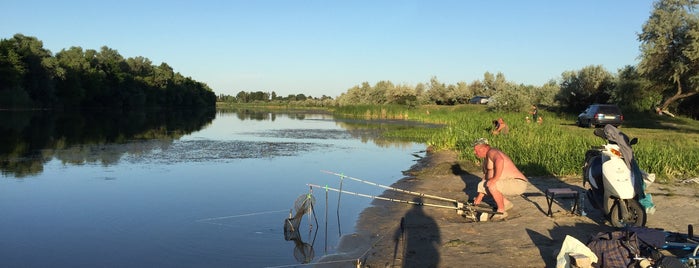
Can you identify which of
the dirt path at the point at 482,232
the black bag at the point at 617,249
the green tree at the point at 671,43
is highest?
the green tree at the point at 671,43

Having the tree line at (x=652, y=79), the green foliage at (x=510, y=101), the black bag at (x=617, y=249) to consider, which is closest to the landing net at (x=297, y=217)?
the black bag at (x=617, y=249)

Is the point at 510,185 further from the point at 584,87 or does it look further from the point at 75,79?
the point at 75,79

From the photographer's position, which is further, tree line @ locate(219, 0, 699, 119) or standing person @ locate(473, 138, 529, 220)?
tree line @ locate(219, 0, 699, 119)

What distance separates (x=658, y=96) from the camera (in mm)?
39031

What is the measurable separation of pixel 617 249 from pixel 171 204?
8507 millimetres

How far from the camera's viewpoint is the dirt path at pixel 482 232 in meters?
6.69

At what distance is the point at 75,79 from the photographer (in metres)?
69.0

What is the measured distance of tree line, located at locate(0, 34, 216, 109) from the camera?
57.1 meters

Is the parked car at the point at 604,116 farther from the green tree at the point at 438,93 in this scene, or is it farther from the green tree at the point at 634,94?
the green tree at the point at 438,93

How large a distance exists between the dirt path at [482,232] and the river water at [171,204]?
62 cm

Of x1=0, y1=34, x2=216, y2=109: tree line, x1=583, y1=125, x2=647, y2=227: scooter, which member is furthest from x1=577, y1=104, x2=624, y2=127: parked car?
x1=0, y1=34, x2=216, y2=109: tree line

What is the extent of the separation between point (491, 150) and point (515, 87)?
5093 centimetres

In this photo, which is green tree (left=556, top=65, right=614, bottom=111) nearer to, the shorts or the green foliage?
the green foliage

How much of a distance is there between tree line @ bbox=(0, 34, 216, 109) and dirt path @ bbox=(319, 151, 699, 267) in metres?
57.8
